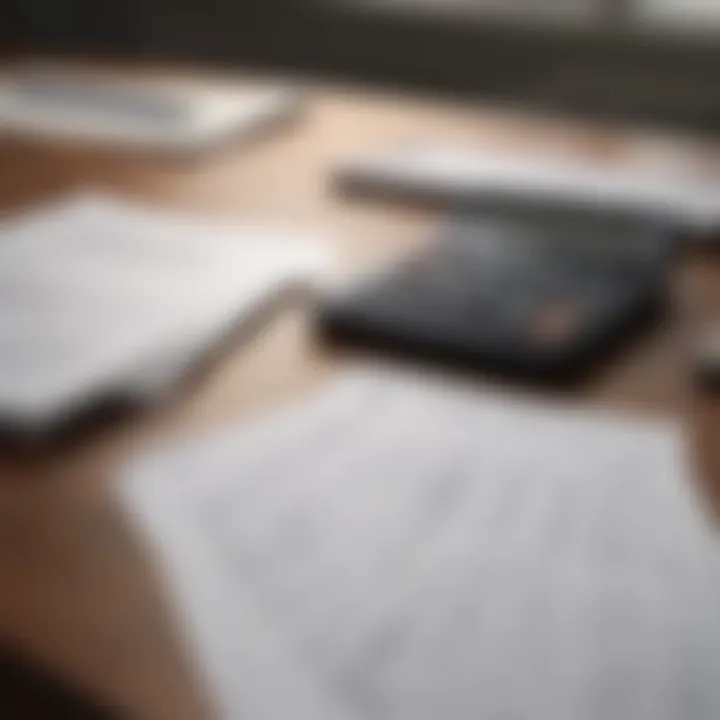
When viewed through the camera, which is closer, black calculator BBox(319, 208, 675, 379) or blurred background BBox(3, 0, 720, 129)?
black calculator BBox(319, 208, 675, 379)

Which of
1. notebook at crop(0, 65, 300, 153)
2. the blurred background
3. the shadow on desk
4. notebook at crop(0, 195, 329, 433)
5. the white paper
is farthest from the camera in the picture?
the blurred background

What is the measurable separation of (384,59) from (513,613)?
5.31ft

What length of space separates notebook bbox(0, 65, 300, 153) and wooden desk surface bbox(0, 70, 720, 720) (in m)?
0.04

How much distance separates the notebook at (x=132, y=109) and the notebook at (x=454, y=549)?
58 centimetres

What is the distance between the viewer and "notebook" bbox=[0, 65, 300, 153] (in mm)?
1275

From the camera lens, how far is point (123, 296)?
0.86 m

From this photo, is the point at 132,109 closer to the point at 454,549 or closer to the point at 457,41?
the point at 457,41

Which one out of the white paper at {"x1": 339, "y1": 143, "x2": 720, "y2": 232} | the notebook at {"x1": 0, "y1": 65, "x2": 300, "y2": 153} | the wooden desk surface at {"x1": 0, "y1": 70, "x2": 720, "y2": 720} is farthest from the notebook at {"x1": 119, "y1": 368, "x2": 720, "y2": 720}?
the notebook at {"x1": 0, "y1": 65, "x2": 300, "y2": 153}

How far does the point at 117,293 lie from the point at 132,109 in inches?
22.6

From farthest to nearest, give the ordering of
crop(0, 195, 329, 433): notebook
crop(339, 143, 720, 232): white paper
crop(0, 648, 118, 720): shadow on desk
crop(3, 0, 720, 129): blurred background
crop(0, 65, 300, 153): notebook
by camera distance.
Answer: crop(3, 0, 720, 129): blurred background, crop(0, 65, 300, 153): notebook, crop(339, 143, 720, 232): white paper, crop(0, 195, 329, 433): notebook, crop(0, 648, 118, 720): shadow on desk

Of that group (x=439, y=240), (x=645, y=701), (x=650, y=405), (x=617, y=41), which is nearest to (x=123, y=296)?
(x=439, y=240)

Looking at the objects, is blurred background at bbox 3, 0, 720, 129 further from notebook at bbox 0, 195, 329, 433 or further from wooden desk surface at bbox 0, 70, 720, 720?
notebook at bbox 0, 195, 329, 433

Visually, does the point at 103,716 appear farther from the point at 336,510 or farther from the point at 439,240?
the point at 439,240

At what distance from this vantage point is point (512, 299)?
83 cm
